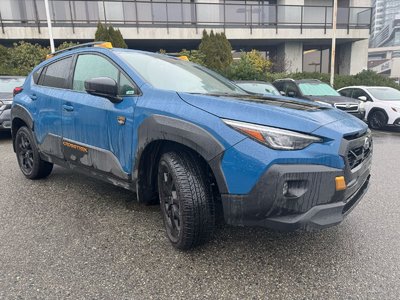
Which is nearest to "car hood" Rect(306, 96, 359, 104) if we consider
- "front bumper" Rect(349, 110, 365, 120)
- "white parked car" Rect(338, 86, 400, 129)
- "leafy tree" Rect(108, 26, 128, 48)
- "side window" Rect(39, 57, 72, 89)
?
"front bumper" Rect(349, 110, 365, 120)

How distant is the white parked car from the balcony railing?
9.38 m

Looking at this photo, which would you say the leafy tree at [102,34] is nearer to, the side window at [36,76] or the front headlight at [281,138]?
the side window at [36,76]

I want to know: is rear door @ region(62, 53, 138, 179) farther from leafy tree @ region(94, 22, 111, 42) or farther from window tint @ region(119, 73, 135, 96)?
leafy tree @ region(94, 22, 111, 42)

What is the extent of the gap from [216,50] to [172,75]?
45.8 feet

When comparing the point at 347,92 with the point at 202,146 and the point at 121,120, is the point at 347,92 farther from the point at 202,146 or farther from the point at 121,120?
the point at 202,146

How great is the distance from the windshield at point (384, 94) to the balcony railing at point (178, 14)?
31.0 feet

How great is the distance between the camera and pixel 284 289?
7.38ft

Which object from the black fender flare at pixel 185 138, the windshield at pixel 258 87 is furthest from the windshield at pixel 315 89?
the black fender flare at pixel 185 138

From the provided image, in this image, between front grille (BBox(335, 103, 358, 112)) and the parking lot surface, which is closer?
the parking lot surface

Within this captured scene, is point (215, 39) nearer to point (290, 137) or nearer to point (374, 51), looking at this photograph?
point (290, 137)

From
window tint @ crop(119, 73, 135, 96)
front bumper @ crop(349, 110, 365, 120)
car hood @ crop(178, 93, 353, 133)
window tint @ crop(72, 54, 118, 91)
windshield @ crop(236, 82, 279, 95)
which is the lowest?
front bumper @ crop(349, 110, 365, 120)

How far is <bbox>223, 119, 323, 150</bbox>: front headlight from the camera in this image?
2152 mm

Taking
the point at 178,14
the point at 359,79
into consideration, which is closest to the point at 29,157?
the point at 178,14

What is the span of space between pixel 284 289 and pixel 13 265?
6.62 ft
